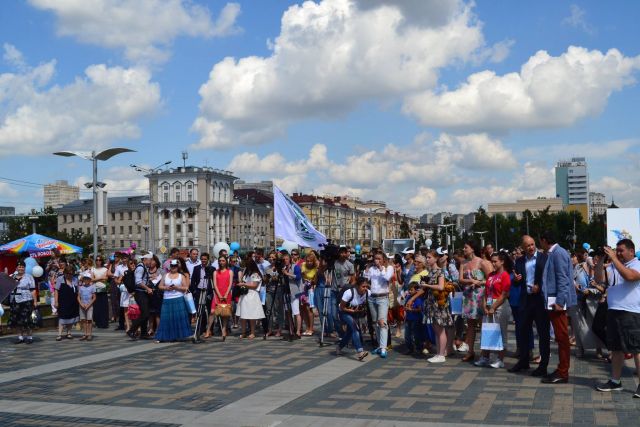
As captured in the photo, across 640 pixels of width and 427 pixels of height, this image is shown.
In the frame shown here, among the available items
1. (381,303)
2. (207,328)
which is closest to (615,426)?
(381,303)

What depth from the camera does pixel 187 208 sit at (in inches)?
4766

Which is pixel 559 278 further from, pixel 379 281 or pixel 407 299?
pixel 379 281

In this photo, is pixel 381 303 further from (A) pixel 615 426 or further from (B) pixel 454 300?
(A) pixel 615 426

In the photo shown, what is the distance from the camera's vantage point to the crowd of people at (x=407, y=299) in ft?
31.7

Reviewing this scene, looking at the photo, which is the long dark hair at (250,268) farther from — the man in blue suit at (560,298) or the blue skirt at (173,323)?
the man in blue suit at (560,298)

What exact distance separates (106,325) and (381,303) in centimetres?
894

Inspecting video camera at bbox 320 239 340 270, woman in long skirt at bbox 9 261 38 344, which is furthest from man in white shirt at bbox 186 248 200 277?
video camera at bbox 320 239 340 270

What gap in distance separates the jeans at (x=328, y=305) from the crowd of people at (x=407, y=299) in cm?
3

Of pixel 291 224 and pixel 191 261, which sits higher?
pixel 291 224

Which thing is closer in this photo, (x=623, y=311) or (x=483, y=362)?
(x=623, y=311)

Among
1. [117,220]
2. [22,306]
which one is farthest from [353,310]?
[117,220]

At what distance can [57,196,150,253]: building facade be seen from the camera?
419ft

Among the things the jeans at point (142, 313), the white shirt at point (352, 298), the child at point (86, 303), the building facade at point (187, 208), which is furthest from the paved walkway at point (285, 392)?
the building facade at point (187, 208)

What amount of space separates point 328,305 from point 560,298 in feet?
18.4
